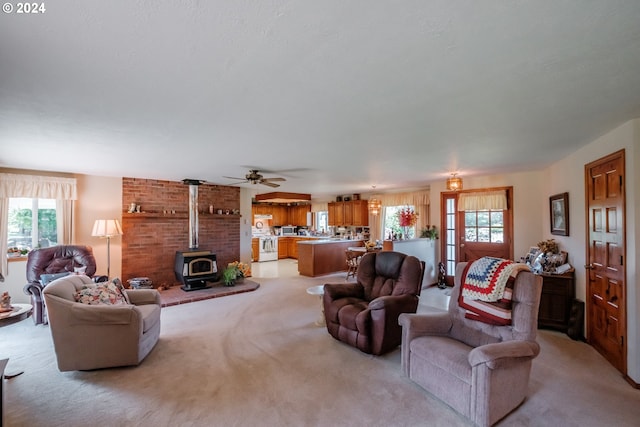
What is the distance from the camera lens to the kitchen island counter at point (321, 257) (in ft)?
24.3

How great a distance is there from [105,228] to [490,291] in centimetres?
587

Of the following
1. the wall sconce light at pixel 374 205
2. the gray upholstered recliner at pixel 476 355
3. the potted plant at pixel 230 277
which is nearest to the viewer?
the gray upholstered recliner at pixel 476 355

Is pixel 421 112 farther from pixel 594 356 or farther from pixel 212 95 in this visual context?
pixel 594 356

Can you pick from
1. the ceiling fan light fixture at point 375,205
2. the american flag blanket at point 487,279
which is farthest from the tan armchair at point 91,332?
Answer: the ceiling fan light fixture at point 375,205

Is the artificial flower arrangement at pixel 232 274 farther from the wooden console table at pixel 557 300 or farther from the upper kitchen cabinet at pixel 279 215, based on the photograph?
the wooden console table at pixel 557 300

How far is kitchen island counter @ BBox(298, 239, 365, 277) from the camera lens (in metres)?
7.41

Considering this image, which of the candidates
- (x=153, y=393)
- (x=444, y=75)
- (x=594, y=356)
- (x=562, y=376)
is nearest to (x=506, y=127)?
(x=444, y=75)

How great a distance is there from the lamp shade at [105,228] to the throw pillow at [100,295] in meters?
2.30

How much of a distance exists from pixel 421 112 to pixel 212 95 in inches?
64.1

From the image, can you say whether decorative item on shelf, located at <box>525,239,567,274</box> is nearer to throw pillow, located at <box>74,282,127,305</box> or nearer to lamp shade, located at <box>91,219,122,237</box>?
throw pillow, located at <box>74,282,127,305</box>

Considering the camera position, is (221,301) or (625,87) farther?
(221,301)

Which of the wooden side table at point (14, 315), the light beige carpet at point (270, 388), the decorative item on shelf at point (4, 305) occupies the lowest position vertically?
the light beige carpet at point (270, 388)

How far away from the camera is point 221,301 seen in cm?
519

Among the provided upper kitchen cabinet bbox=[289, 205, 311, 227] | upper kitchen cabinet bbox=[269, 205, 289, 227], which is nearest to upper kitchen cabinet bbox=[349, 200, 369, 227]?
upper kitchen cabinet bbox=[289, 205, 311, 227]
